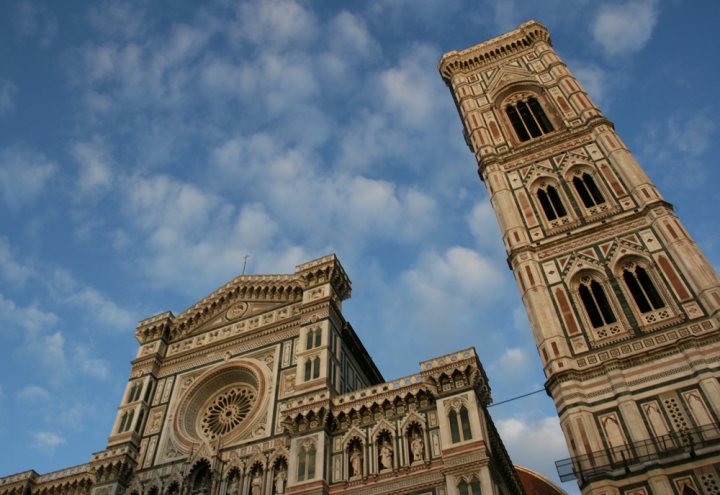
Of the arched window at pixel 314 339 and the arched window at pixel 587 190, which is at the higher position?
the arched window at pixel 587 190

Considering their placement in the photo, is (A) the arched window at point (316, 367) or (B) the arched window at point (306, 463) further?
(A) the arched window at point (316, 367)

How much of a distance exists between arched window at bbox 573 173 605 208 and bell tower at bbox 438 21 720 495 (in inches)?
2.2

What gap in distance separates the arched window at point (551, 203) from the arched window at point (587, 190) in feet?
3.00

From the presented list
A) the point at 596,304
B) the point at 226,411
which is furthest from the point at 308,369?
the point at 596,304

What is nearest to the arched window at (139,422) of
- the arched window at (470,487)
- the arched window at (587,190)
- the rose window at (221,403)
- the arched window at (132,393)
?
the arched window at (132,393)

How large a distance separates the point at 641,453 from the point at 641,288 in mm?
6486

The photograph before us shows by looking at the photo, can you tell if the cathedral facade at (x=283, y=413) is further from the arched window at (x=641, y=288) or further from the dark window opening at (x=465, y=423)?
the arched window at (x=641, y=288)

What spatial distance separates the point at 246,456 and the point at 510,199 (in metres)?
15.6

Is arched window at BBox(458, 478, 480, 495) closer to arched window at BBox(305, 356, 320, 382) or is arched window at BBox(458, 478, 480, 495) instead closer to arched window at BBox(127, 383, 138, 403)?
arched window at BBox(305, 356, 320, 382)

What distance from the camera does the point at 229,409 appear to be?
82.6 ft

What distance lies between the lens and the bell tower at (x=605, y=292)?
16875 millimetres

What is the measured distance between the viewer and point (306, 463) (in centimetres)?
2038

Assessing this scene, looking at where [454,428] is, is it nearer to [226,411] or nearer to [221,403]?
[226,411]

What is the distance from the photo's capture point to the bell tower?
1688cm
